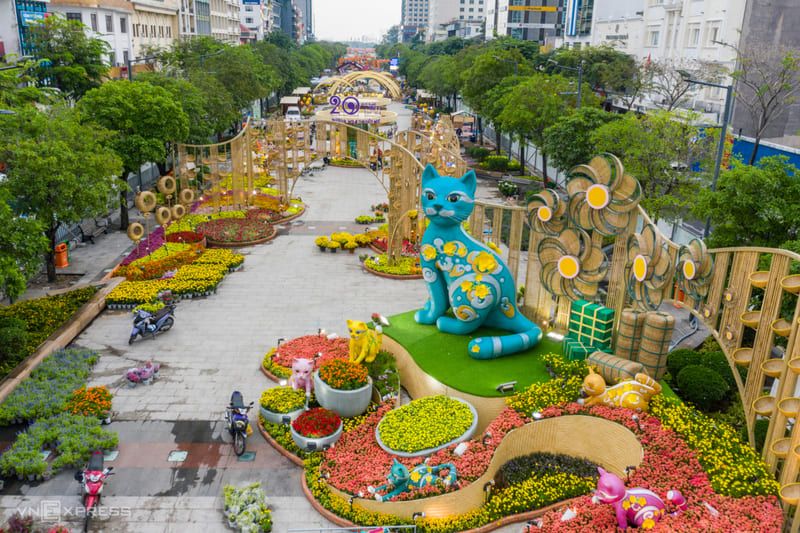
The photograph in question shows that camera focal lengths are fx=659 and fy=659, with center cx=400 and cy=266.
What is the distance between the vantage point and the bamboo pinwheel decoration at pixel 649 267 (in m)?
16.0

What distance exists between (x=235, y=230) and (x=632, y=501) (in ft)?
81.3

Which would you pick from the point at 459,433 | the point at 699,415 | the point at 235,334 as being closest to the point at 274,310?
the point at 235,334

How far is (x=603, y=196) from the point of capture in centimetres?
Answer: 1700

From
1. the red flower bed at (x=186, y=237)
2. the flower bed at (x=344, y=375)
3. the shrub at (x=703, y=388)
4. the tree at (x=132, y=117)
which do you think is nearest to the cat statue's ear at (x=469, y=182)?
the flower bed at (x=344, y=375)

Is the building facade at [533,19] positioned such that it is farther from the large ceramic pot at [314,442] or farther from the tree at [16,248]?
the large ceramic pot at [314,442]

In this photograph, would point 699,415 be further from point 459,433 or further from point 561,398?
point 459,433

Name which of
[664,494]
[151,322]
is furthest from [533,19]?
[664,494]

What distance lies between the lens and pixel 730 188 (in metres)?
19.1

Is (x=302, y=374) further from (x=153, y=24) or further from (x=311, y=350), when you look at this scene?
(x=153, y=24)

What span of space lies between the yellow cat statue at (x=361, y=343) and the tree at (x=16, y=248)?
8.94 meters

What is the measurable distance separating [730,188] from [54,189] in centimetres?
2207

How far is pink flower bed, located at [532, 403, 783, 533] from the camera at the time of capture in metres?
11.5

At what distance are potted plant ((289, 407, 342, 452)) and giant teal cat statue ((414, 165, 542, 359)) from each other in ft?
13.8

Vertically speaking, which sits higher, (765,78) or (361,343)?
(765,78)
